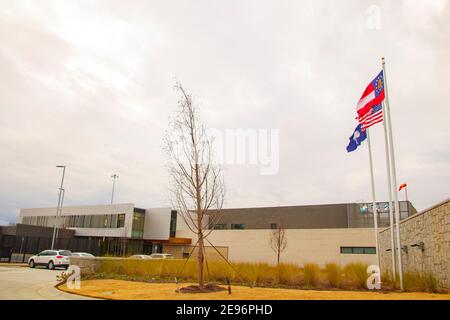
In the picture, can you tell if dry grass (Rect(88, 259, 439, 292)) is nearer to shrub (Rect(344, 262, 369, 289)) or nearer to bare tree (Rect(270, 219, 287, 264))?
shrub (Rect(344, 262, 369, 289))

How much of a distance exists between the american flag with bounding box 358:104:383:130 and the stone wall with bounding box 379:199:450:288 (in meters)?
4.08

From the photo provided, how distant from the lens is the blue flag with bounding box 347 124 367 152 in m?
17.3

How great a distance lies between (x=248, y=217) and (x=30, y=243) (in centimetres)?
2855

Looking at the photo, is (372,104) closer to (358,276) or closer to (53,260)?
(358,276)

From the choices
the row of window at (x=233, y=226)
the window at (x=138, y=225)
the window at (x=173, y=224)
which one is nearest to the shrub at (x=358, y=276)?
the row of window at (x=233, y=226)

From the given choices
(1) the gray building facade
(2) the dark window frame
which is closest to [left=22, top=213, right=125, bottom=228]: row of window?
(1) the gray building facade

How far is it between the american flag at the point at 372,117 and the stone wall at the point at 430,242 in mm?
4078

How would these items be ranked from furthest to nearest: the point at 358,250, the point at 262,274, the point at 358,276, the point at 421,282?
the point at 358,250
the point at 262,274
the point at 358,276
the point at 421,282

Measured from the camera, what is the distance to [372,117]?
1538cm

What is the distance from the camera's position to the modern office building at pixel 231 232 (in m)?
40.9

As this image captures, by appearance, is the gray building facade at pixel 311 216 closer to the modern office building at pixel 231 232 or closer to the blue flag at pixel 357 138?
the modern office building at pixel 231 232

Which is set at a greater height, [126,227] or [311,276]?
[126,227]

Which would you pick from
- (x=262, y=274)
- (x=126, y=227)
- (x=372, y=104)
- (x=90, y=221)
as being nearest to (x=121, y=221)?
(x=126, y=227)

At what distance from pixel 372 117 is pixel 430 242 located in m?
5.45
